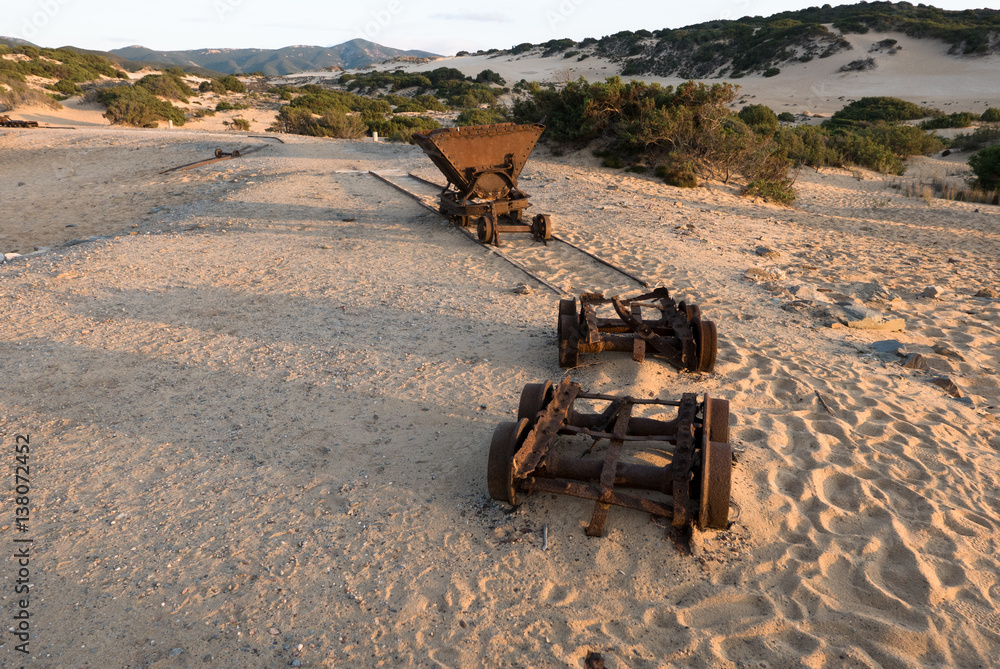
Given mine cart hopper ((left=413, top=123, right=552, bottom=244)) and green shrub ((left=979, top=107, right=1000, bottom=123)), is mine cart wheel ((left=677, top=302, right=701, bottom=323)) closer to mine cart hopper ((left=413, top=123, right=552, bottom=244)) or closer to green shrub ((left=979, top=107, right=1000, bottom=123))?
mine cart hopper ((left=413, top=123, right=552, bottom=244))

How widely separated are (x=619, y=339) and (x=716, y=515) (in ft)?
7.51

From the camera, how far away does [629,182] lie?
14.4 meters

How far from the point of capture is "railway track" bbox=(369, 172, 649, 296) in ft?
24.5

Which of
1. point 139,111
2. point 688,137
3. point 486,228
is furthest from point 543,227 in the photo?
point 139,111

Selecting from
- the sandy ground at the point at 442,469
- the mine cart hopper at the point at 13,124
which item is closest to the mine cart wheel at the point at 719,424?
the sandy ground at the point at 442,469

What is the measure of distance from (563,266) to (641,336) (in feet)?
11.4

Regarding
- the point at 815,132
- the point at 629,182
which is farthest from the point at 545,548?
the point at 815,132

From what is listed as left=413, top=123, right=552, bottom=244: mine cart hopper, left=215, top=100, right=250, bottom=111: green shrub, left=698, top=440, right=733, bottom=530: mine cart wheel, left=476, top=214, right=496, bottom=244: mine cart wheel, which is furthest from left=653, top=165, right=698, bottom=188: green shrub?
left=215, top=100, right=250, bottom=111: green shrub

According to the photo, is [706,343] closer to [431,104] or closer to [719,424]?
[719,424]

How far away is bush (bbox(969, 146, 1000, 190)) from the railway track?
13.1m

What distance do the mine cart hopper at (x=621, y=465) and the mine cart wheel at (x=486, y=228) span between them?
549 centimetres

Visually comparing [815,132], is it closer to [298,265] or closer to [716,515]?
[298,265]

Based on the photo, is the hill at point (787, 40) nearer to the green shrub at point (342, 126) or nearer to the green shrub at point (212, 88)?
the green shrub at point (342, 126)

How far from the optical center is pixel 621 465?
11.3ft
